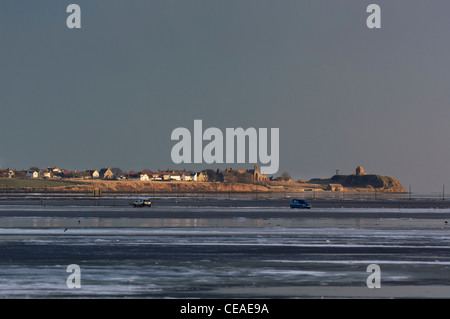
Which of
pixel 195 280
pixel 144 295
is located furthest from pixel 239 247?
pixel 144 295

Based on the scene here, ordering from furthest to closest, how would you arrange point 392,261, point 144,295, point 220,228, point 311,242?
point 220,228 → point 311,242 → point 392,261 → point 144,295

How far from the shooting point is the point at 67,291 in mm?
20297

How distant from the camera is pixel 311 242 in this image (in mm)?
37438

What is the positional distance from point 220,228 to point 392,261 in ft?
70.6

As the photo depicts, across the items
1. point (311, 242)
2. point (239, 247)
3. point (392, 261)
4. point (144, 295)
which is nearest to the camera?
point (144, 295)
